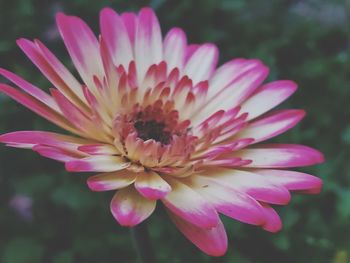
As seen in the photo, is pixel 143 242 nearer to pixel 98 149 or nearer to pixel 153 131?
pixel 98 149

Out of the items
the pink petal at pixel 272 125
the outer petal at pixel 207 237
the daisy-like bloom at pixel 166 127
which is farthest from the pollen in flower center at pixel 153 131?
the outer petal at pixel 207 237

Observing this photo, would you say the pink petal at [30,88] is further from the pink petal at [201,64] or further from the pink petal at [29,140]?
the pink petal at [201,64]

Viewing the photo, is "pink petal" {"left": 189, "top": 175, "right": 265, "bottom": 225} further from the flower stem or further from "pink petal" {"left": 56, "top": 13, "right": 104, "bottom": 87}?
"pink petal" {"left": 56, "top": 13, "right": 104, "bottom": 87}

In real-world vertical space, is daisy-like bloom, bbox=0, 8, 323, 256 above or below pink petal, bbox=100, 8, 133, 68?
below

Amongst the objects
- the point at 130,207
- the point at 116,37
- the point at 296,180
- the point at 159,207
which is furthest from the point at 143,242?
the point at 159,207

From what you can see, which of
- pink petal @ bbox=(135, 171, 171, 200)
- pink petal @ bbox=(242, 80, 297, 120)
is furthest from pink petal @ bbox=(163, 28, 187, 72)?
pink petal @ bbox=(135, 171, 171, 200)

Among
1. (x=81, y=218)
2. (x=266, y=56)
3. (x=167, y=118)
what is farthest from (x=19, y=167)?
(x=266, y=56)
